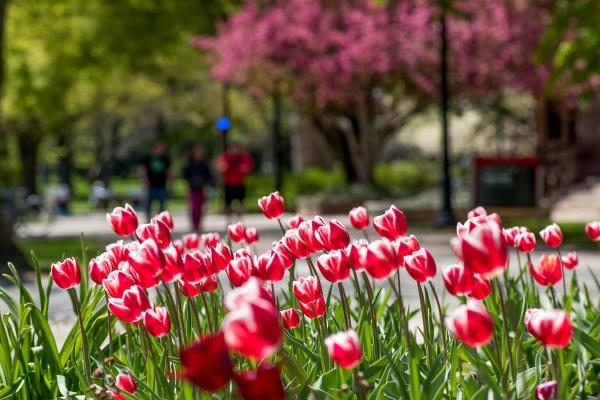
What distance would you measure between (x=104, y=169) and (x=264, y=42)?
30110mm

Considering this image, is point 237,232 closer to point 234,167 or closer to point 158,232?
point 158,232

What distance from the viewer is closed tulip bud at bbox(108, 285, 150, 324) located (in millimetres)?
3617

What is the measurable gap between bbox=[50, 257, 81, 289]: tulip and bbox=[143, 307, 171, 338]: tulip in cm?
47

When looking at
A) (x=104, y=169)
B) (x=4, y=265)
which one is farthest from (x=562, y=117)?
(x=104, y=169)

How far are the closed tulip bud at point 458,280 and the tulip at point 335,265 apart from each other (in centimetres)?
37

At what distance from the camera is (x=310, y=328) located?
493cm

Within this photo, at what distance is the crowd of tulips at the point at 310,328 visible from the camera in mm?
2422

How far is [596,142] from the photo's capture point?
32.1 metres

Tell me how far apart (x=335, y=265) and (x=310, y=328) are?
138 cm

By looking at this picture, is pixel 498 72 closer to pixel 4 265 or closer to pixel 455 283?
pixel 4 265

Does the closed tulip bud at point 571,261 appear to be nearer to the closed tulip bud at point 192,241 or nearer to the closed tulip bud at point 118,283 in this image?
the closed tulip bud at point 192,241

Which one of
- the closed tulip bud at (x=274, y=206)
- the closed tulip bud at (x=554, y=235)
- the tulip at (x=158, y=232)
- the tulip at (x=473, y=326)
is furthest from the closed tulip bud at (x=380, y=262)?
the closed tulip bud at (x=554, y=235)

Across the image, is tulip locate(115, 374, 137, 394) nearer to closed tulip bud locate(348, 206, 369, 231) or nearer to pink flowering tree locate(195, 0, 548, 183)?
closed tulip bud locate(348, 206, 369, 231)

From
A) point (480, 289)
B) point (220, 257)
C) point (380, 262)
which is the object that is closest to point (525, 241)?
point (480, 289)
